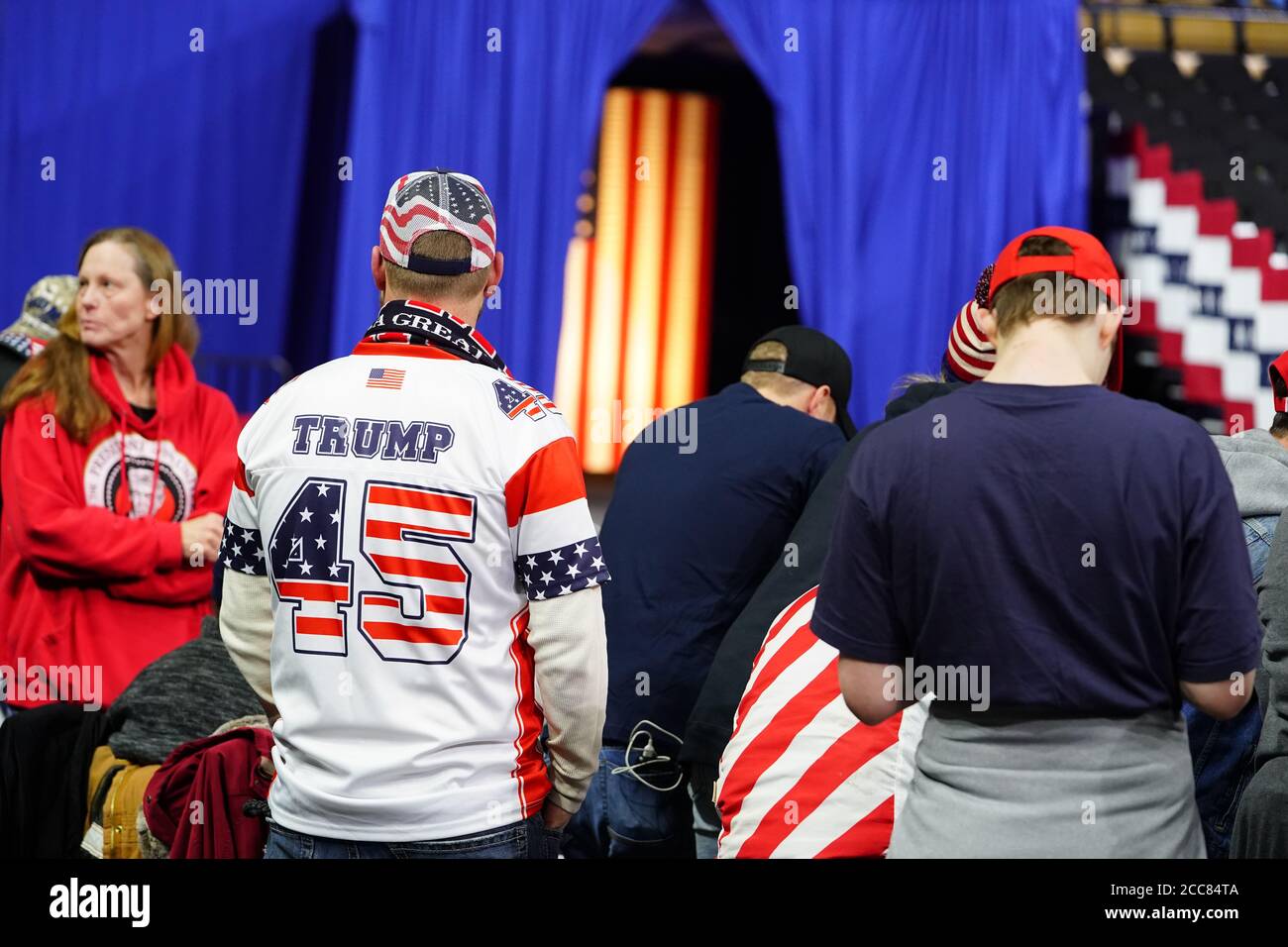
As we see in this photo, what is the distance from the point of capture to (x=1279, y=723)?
215cm

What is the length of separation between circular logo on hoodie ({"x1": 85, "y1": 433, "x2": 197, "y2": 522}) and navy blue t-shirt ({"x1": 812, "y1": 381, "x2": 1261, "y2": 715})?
6.64 ft

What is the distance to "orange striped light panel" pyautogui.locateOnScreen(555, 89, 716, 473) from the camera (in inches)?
346

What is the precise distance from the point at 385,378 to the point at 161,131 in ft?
17.7

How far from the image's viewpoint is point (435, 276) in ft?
6.29

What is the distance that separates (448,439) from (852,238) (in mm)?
5267

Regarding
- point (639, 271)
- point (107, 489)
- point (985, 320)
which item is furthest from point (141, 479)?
point (639, 271)

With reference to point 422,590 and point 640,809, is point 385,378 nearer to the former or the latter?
point 422,590

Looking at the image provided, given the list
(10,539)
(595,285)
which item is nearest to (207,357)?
(595,285)

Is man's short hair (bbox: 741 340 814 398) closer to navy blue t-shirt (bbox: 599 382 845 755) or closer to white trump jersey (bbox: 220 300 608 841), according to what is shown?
navy blue t-shirt (bbox: 599 382 845 755)

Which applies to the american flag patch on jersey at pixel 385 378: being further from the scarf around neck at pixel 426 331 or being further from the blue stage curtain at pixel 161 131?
the blue stage curtain at pixel 161 131

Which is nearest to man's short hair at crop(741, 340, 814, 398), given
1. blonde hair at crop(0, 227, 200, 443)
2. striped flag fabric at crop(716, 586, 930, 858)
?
striped flag fabric at crop(716, 586, 930, 858)
